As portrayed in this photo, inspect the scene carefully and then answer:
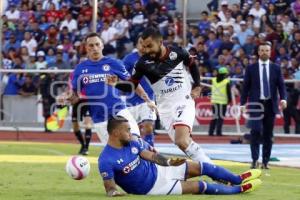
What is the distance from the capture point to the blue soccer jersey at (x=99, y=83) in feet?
48.2

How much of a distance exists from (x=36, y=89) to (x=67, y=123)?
4.80 feet

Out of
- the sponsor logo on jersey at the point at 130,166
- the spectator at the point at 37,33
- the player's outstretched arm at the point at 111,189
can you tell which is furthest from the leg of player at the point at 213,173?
the spectator at the point at 37,33

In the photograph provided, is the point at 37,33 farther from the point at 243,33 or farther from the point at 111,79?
the point at 111,79

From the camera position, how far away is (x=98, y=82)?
14.7 m

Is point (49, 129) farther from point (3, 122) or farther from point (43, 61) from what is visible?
point (43, 61)

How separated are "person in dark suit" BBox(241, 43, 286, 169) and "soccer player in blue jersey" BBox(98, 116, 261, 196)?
4.75 m


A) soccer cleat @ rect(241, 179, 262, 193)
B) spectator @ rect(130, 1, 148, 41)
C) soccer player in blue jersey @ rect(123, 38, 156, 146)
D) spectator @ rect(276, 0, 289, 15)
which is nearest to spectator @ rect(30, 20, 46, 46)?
spectator @ rect(130, 1, 148, 41)

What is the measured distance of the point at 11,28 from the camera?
3356cm

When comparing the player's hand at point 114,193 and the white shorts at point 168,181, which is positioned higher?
the white shorts at point 168,181

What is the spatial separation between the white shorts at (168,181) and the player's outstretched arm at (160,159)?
0.28m

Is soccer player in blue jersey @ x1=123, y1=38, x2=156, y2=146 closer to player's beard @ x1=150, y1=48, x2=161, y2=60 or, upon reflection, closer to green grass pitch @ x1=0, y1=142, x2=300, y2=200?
green grass pitch @ x1=0, y1=142, x2=300, y2=200

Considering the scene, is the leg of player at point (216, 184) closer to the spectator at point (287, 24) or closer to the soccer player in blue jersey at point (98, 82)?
the soccer player in blue jersey at point (98, 82)

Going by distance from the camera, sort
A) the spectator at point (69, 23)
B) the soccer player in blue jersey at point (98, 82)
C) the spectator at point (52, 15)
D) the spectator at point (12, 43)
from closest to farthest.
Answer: the soccer player in blue jersey at point (98, 82) < the spectator at point (12, 43) < the spectator at point (69, 23) < the spectator at point (52, 15)

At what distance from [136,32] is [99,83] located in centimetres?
1764
